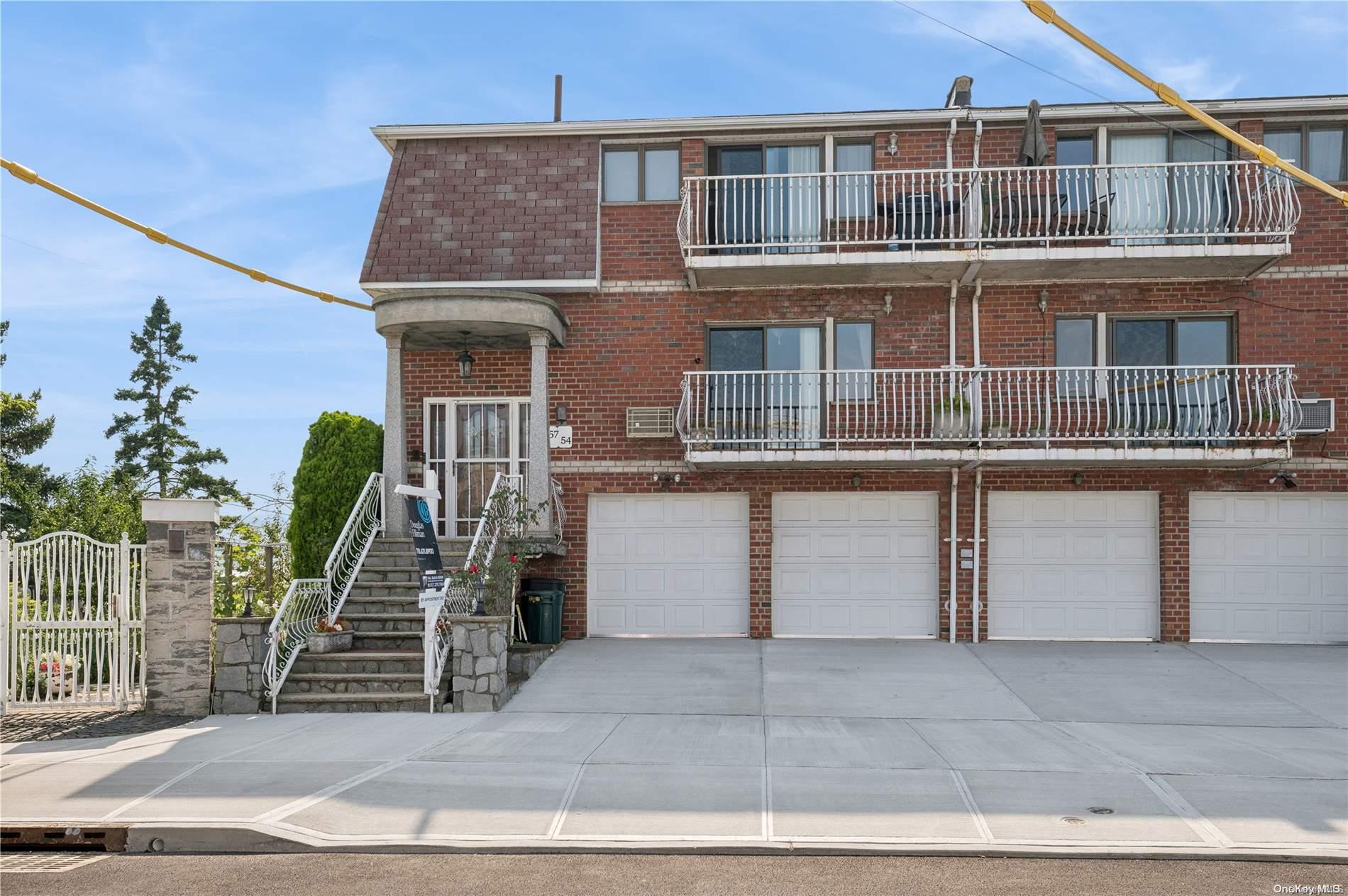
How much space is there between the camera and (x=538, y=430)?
14.1 metres

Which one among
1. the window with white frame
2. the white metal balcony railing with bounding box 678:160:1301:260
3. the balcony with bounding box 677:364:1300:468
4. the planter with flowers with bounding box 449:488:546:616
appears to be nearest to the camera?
the planter with flowers with bounding box 449:488:546:616

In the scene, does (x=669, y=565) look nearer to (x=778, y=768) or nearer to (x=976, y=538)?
(x=976, y=538)

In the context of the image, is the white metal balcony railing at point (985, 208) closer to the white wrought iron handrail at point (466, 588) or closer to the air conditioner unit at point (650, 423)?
the air conditioner unit at point (650, 423)

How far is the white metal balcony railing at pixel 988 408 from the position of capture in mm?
13867

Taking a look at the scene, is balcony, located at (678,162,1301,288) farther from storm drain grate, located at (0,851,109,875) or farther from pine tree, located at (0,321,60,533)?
pine tree, located at (0,321,60,533)

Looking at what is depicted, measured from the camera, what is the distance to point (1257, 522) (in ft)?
47.9

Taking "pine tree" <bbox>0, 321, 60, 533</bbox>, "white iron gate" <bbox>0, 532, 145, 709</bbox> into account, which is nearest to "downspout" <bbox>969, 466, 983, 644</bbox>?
"white iron gate" <bbox>0, 532, 145, 709</bbox>

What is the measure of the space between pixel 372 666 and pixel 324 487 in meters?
3.65

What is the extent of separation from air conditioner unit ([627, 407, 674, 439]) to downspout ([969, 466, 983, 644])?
417 cm

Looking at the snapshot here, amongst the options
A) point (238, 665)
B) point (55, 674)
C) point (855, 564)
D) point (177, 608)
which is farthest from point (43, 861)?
point (855, 564)

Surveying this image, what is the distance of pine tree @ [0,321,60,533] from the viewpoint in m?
29.5

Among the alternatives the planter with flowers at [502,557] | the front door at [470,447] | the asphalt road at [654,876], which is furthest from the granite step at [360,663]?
the asphalt road at [654,876]

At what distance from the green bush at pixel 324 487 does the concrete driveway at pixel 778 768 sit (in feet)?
12.2

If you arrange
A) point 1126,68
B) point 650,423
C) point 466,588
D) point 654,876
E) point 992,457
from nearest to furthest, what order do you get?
point 654,876 < point 1126,68 < point 466,588 < point 992,457 < point 650,423
